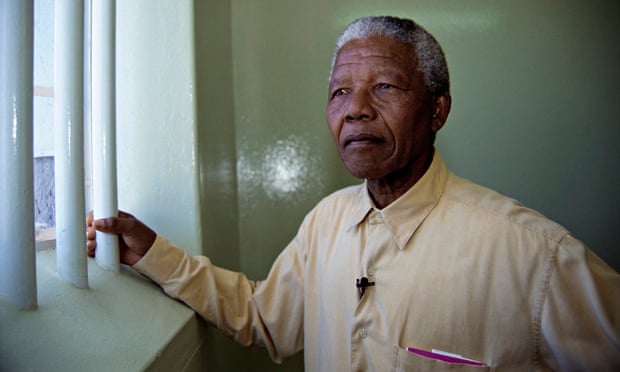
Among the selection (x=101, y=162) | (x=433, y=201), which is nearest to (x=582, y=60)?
(x=433, y=201)

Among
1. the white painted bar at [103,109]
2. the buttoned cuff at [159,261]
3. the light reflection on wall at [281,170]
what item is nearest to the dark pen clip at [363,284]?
the buttoned cuff at [159,261]

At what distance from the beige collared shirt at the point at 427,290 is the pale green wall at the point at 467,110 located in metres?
0.40

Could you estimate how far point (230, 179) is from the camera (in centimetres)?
144

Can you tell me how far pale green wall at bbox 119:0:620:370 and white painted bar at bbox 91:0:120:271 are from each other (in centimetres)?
53

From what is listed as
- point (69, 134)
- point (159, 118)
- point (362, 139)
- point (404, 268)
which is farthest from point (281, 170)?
point (69, 134)

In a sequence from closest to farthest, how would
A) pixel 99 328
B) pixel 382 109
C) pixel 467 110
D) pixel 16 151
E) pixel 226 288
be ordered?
pixel 16 151 → pixel 99 328 → pixel 382 109 → pixel 226 288 → pixel 467 110

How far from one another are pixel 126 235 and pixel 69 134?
269mm

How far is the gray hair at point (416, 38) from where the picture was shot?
93 centimetres

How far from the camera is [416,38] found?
94cm

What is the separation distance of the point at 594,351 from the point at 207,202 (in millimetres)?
929

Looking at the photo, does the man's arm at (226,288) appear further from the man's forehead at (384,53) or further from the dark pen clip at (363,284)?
the man's forehead at (384,53)

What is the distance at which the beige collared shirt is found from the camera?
2.53 feet

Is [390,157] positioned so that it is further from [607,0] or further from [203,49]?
[607,0]

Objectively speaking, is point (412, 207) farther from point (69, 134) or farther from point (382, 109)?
point (69, 134)
